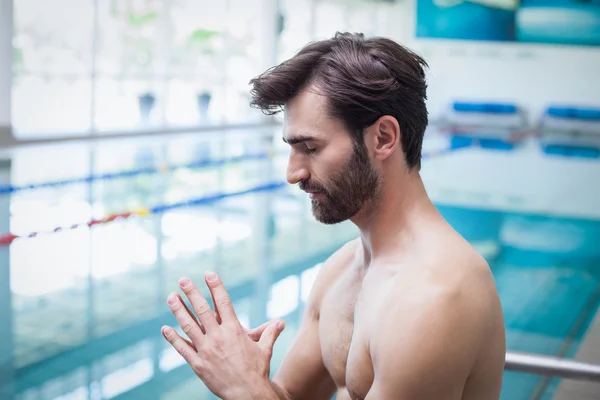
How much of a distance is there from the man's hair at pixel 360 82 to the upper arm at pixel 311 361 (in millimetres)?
399

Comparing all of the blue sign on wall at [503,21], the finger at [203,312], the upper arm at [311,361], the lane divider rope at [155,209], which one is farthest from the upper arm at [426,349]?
the blue sign on wall at [503,21]

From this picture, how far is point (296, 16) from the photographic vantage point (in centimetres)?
2275

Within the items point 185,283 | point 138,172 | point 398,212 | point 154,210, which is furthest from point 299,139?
point 138,172

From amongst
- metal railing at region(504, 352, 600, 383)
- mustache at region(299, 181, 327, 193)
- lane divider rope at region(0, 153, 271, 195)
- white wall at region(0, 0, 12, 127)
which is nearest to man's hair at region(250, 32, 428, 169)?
mustache at region(299, 181, 327, 193)

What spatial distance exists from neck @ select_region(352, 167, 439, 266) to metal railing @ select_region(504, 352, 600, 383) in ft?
2.36

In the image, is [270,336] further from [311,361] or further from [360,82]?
[360,82]

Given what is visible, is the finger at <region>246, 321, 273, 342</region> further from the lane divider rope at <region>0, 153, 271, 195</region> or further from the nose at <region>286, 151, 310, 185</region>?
the lane divider rope at <region>0, 153, 271, 195</region>

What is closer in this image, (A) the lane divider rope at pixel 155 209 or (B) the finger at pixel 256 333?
(B) the finger at pixel 256 333

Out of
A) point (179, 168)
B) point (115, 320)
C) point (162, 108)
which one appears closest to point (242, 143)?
point (162, 108)

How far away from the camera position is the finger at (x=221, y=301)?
1.41 metres

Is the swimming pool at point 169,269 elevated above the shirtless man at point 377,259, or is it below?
below

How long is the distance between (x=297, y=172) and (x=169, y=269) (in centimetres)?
417

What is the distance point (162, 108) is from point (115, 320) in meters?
13.6

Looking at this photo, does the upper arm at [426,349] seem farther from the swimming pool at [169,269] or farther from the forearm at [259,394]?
the swimming pool at [169,269]
